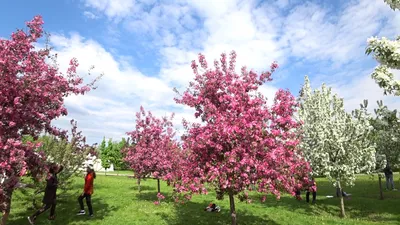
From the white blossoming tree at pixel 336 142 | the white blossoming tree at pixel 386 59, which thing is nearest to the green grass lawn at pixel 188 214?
the white blossoming tree at pixel 336 142

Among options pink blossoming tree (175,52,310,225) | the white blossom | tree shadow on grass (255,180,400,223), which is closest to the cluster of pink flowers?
pink blossoming tree (175,52,310,225)

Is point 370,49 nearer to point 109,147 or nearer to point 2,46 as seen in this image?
point 2,46

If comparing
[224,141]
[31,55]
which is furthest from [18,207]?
[224,141]

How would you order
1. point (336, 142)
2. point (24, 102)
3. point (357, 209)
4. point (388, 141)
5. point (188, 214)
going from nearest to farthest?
point (24, 102), point (188, 214), point (336, 142), point (357, 209), point (388, 141)

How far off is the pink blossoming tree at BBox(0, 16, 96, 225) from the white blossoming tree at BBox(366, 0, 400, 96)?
1132 cm

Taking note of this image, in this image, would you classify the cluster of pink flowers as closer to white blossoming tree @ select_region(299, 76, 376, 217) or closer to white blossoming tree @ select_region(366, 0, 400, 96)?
white blossoming tree @ select_region(366, 0, 400, 96)

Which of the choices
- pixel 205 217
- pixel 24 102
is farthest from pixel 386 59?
pixel 24 102

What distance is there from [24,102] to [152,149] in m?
11.7

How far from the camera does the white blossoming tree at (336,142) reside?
58.5 feet

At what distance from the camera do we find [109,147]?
81062 millimetres

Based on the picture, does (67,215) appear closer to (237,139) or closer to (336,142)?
(237,139)

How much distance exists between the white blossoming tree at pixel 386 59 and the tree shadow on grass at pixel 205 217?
8.17 metres

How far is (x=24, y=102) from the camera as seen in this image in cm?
952

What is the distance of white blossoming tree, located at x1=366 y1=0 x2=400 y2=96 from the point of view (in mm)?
10148
